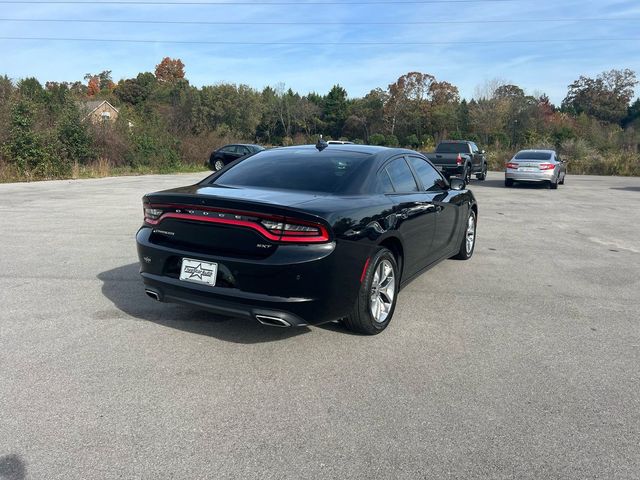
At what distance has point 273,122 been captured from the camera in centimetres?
7450

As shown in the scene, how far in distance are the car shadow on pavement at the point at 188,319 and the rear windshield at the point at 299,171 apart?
3.97 feet

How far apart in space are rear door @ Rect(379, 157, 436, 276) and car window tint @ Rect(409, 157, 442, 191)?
8.3 inches

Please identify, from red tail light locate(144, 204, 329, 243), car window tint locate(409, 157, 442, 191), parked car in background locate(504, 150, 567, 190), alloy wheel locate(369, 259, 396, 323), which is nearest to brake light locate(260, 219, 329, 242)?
red tail light locate(144, 204, 329, 243)

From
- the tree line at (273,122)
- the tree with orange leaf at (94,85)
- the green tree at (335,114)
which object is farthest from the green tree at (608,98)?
the tree with orange leaf at (94,85)

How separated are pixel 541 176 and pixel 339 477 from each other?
19010 millimetres

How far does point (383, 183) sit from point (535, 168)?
54.5ft

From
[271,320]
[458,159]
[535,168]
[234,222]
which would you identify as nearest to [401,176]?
[234,222]

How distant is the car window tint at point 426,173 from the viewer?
226 inches

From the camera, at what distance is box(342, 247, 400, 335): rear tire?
4051mm

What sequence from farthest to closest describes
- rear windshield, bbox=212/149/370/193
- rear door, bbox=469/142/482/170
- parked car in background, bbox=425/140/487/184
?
rear door, bbox=469/142/482/170
parked car in background, bbox=425/140/487/184
rear windshield, bbox=212/149/370/193

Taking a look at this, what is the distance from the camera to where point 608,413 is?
10.4ft

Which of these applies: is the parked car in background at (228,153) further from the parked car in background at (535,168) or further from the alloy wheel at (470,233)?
the alloy wheel at (470,233)

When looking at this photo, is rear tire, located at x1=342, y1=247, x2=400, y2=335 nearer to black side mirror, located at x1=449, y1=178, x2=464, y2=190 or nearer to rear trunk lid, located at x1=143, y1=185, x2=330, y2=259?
rear trunk lid, located at x1=143, y1=185, x2=330, y2=259

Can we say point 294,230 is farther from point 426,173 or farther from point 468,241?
point 468,241
